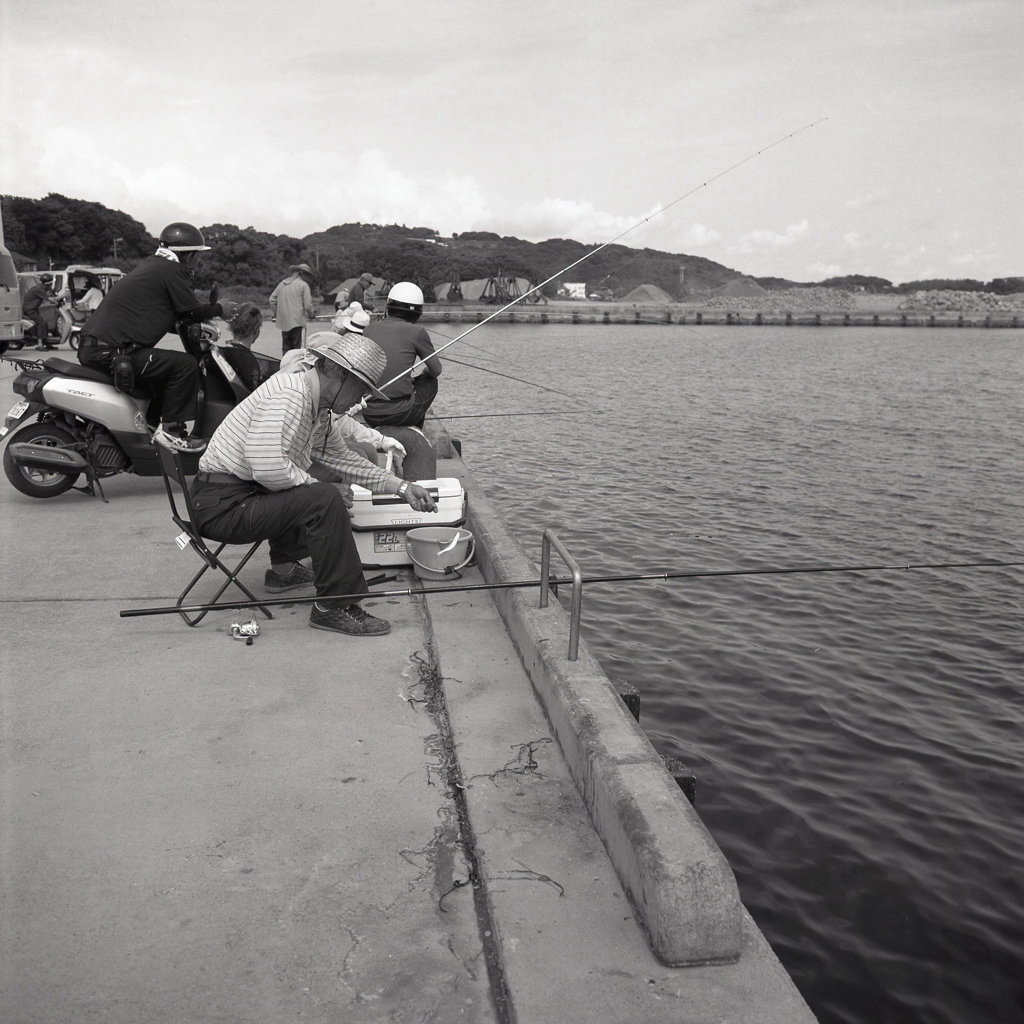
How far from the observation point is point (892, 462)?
1566 cm

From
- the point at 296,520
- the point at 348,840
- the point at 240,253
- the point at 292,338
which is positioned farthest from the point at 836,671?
the point at 240,253

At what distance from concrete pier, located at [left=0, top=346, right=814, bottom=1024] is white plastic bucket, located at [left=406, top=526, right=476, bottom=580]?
2.49 feet

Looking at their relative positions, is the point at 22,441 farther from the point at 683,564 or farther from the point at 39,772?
the point at 683,564

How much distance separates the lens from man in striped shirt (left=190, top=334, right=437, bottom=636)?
491cm

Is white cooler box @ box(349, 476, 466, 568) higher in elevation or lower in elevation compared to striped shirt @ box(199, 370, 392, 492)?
lower

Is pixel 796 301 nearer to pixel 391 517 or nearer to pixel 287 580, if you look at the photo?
pixel 391 517

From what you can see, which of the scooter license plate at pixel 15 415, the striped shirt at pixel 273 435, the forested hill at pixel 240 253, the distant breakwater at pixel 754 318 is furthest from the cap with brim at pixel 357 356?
the distant breakwater at pixel 754 318

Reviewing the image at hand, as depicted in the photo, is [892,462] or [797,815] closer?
[797,815]

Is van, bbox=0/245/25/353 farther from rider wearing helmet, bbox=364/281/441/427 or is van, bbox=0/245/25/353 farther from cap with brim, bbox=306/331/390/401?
cap with brim, bbox=306/331/390/401

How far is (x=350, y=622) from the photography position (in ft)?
16.7

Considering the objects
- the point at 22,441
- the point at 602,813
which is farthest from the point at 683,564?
the point at 602,813

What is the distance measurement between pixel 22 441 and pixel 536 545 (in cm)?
438

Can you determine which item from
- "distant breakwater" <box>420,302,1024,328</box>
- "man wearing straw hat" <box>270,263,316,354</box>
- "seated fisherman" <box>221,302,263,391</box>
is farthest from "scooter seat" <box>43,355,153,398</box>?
"distant breakwater" <box>420,302,1024,328</box>

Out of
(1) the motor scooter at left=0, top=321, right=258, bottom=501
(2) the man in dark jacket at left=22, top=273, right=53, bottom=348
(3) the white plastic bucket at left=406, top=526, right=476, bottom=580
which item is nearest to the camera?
(3) the white plastic bucket at left=406, top=526, right=476, bottom=580
